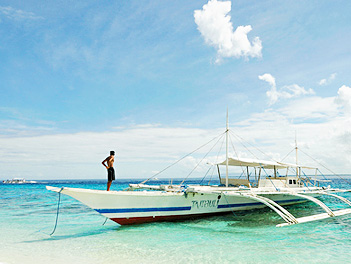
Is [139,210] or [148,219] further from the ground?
[139,210]

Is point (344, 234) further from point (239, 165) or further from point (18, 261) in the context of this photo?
point (18, 261)

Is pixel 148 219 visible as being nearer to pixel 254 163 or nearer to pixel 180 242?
pixel 180 242

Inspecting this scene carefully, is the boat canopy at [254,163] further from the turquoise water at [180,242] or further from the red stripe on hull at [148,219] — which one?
the red stripe on hull at [148,219]

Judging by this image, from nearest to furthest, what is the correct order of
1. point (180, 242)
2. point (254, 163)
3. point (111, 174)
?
point (180, 242), point (111, 174), point (254, 163)

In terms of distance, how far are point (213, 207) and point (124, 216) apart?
180 inches

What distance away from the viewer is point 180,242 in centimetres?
895

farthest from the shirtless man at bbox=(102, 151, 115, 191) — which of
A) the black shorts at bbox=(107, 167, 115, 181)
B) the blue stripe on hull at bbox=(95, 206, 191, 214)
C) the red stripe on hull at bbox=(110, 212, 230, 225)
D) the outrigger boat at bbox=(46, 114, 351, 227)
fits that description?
the red stripe on hull at bbox=(110, 212, 230, 225)

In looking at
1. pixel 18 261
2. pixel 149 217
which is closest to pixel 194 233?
pixel 149 217

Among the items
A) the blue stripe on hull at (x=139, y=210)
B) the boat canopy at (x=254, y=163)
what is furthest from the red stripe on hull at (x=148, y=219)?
the boat canopy at (x=254, y=163)

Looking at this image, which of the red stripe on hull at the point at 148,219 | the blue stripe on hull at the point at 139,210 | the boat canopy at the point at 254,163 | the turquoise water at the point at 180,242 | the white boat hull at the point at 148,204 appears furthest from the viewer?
the boat canopy at the point at 254,163

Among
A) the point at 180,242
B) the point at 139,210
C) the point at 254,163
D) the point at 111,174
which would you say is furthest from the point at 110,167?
the point at 254,163

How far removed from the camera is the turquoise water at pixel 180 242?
7.42 metres

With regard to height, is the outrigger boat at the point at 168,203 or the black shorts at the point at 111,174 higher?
the black shorts at the point at 111,174

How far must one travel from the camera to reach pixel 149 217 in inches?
439
